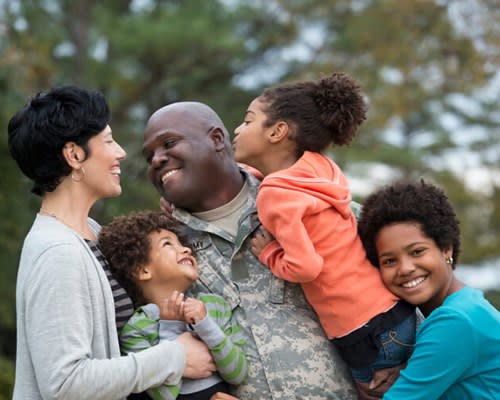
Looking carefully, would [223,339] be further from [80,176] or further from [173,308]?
[80,176]

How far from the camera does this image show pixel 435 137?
77.7 ft

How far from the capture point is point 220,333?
3680 millimetres

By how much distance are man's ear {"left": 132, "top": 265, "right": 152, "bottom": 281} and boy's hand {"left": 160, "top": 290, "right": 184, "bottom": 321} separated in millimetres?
134

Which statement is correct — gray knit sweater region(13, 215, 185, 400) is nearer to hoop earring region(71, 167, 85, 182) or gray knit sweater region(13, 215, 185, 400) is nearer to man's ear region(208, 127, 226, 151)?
hoop earring region(71, 167, 85, 182)

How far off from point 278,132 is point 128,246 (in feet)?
2.89

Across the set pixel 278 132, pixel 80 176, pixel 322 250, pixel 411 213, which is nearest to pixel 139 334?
pixel 80 176

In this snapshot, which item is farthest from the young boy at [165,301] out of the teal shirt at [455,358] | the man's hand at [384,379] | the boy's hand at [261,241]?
the teal shirt at [455,358]

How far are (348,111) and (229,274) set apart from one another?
0.95 m

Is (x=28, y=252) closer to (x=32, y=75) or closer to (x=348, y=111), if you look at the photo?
(x=348, y=111)

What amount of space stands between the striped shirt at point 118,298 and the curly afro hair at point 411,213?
42.8 inches

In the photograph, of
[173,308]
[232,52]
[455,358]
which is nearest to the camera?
[455,358]

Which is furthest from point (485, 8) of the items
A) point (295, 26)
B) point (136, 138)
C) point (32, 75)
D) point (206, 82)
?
point (32, 75)

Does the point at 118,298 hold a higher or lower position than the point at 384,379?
higher

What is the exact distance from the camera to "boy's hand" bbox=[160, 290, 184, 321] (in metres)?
3.69
